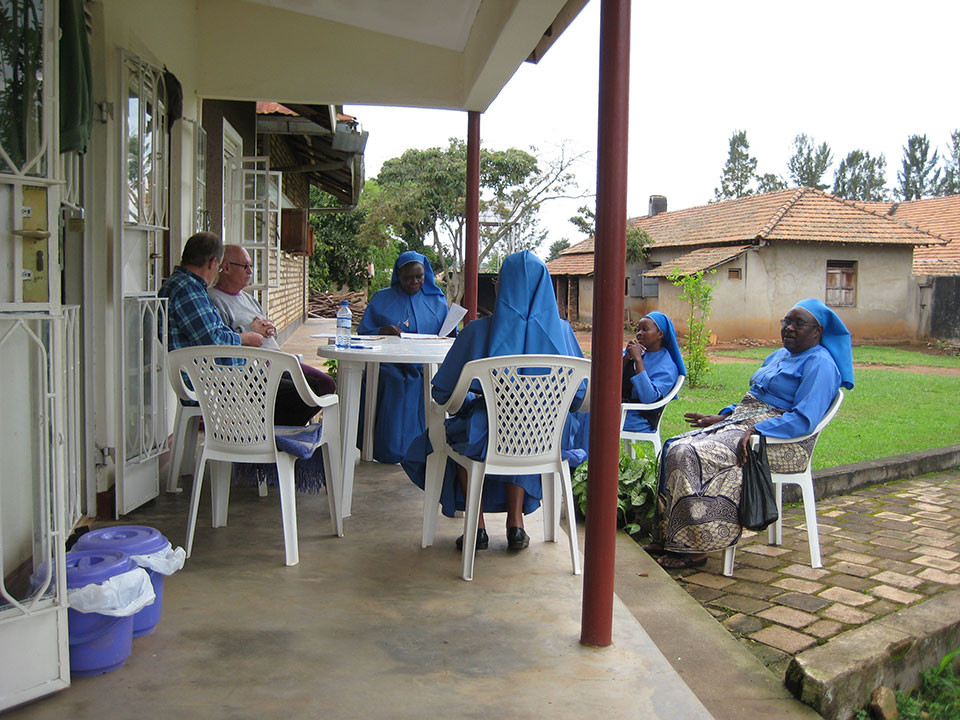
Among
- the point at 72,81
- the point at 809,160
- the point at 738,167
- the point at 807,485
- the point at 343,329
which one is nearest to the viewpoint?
the point at 72,81

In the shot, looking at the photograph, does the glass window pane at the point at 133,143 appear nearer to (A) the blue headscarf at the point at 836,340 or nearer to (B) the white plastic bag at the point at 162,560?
(B) the white plastic bag at the point at 162,560

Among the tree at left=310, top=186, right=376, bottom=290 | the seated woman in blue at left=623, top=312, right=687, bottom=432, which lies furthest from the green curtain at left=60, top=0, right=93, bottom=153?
the tree at left=310, top=186, right=376, bottom=290

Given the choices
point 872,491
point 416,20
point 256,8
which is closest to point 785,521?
point 872,491

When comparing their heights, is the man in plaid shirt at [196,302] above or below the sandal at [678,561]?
above

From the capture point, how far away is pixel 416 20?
203 inches

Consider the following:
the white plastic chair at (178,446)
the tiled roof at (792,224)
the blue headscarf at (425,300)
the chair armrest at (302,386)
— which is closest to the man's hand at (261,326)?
the white plastic chair at (178,446)

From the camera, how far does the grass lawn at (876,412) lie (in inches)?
290

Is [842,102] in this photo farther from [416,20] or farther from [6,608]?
[6,608]

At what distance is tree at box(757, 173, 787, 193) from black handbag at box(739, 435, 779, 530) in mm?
53690

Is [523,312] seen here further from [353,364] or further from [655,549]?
[655,549]

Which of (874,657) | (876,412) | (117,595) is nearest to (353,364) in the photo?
(117,595)

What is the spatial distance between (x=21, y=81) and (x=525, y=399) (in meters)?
2.02

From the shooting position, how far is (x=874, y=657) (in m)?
2.77

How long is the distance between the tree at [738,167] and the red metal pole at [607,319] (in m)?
57.0
